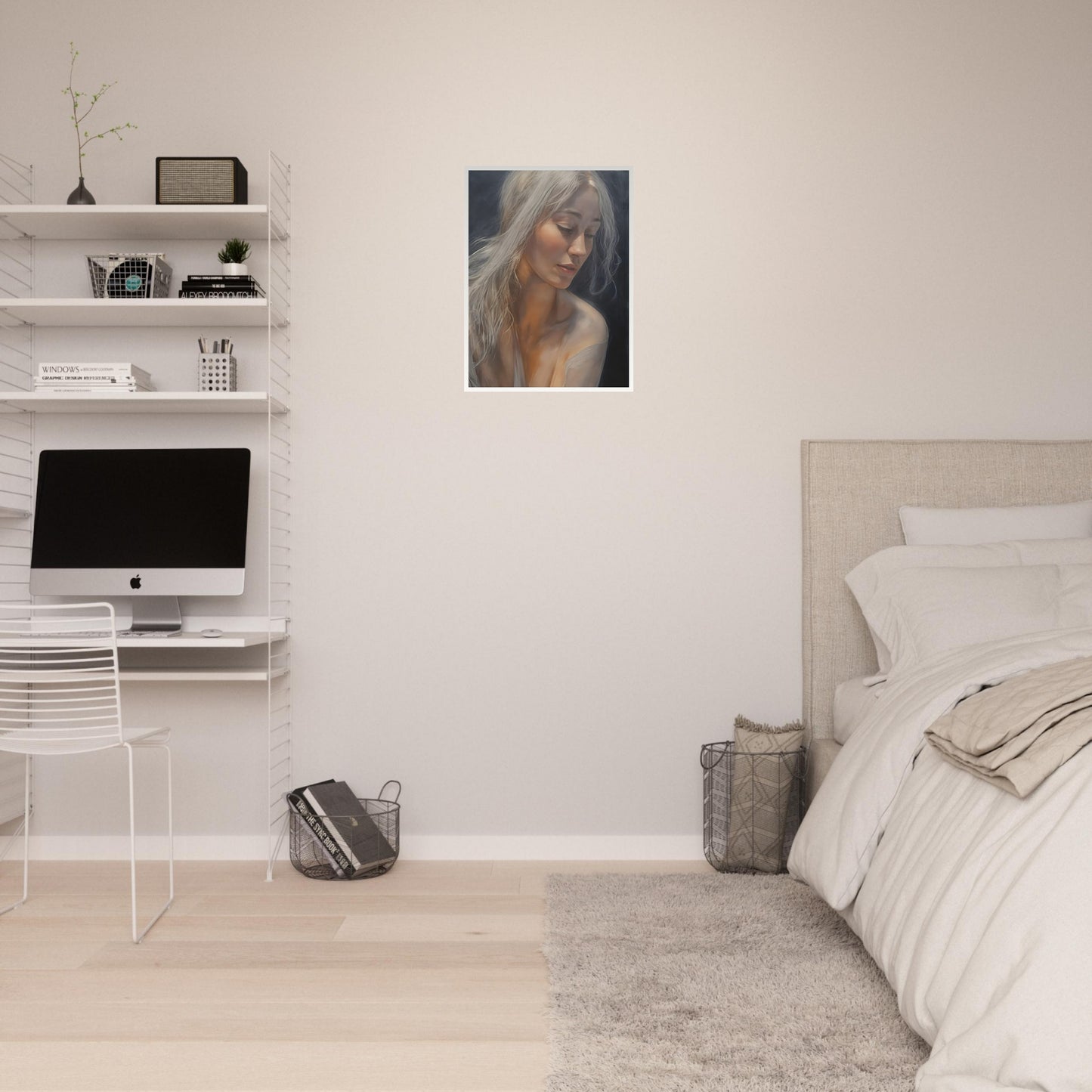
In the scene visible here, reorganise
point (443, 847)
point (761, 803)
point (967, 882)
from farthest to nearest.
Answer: point (443, 847) < point (761, 803) < point (967, 882)

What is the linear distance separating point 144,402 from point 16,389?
1.67ft

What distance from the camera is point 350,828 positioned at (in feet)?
9.73

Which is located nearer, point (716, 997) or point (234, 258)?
point (716, 997)

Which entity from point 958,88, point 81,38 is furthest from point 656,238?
point 81,38

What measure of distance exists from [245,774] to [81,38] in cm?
243

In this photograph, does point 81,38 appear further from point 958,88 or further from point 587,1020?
point 587,1020

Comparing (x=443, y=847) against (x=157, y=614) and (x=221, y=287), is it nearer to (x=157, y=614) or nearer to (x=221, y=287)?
(x=157, y=614)

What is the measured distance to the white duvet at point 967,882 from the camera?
1.41 metres

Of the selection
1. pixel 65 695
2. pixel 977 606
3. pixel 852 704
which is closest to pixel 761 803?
pixel 852 704

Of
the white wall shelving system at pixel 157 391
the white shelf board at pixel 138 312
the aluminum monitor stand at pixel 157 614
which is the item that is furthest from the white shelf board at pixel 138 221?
the aluminum monitor stand at pixel 157 614

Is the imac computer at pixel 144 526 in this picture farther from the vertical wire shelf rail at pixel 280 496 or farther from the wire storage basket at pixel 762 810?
the wire storage basket at pixel 762 810

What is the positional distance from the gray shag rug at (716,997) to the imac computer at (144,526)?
1425mm

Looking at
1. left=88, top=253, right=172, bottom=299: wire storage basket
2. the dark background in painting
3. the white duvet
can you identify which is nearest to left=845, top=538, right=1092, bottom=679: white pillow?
the white duvet

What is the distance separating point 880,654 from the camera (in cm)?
289
